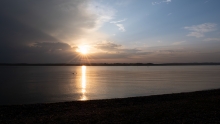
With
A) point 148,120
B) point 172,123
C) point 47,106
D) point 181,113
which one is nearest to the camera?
point 172,123

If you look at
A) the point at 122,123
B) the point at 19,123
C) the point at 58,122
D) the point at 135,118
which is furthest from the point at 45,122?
the point at 135,118

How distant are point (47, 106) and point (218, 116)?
15915 mm

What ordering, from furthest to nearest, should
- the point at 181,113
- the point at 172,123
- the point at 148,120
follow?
the point at 181,113 → the point at 148,120 → the point at 172,123

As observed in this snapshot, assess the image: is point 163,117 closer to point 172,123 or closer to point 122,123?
point 172,123

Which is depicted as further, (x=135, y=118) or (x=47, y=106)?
(x=47, y=106)

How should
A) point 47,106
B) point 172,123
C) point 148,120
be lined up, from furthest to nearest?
point 47,106
point 148,120
point 172,123

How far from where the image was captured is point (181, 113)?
14250 mm

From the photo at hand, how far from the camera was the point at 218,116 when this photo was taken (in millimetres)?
12750

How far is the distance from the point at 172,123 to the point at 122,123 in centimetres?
295

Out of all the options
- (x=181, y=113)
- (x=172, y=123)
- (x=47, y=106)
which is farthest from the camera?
(x=47, y=106)

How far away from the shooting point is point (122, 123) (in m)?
11.9

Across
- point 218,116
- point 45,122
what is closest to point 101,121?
point 45,122

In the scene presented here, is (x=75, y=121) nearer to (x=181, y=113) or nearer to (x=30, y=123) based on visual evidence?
(x=30, y=123)

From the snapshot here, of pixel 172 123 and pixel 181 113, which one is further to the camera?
pixel 181 113
